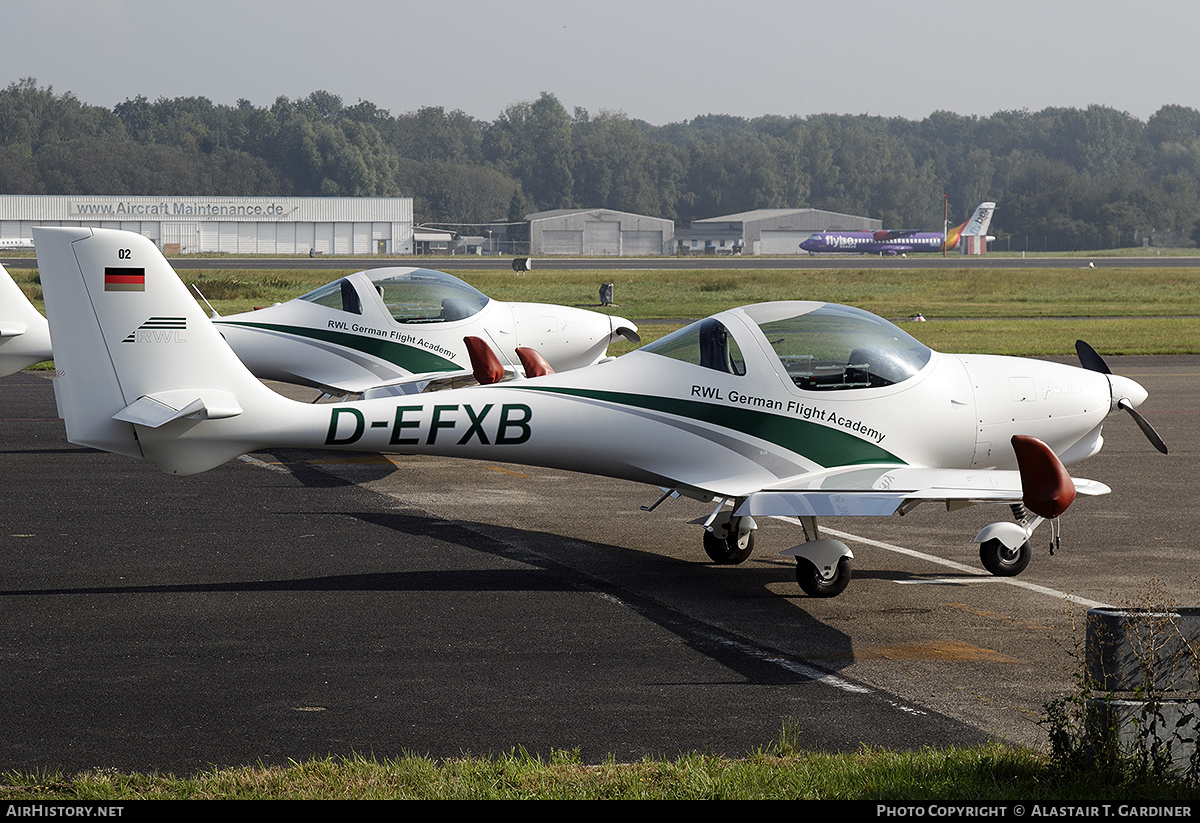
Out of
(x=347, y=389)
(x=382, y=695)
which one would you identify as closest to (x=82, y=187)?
(x=347, y=389)

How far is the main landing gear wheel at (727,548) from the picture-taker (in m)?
10.4

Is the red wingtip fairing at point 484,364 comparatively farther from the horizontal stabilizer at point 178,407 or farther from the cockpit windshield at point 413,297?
the horizontal stabilizer at point 178,407

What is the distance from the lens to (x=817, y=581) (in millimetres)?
9164

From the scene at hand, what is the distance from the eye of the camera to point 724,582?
32.0 ft

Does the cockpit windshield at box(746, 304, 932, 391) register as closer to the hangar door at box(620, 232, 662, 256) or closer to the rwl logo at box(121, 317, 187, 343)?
the rwl logo at box(121, 317, 187, 343)

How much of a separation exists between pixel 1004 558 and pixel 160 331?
21.8ft

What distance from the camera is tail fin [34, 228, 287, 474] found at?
8.78 metres

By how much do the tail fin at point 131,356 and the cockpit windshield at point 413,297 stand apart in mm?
7781

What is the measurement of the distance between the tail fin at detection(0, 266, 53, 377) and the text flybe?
8.56 m

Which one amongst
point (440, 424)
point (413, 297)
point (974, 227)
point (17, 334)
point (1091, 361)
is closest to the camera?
point (440, 424)

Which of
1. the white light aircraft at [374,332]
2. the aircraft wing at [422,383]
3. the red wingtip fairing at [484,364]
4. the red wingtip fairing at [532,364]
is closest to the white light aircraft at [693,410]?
the red wingtip fairing at [532,364]

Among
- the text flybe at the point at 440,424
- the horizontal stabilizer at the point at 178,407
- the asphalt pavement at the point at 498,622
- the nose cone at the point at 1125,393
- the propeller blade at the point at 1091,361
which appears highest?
the propeller blade at the point at 1091,361

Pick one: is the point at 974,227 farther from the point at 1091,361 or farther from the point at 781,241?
the point at 1091,361

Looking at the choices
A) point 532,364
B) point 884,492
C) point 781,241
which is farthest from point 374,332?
point 781,241
